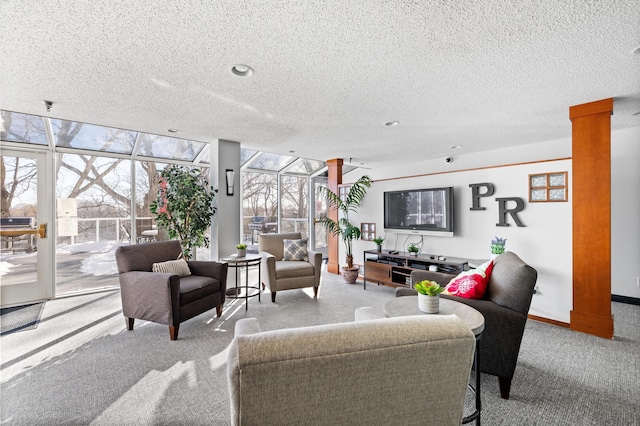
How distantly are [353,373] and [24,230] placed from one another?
16.4 feet

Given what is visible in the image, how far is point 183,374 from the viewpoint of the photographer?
2176 mm

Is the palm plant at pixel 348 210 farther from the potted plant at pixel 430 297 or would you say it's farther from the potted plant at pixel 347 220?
the potted plant at pixel 430 297

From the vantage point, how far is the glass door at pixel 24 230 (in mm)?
3670

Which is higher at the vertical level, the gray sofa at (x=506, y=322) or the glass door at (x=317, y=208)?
the glass door at (x=317, y=208)

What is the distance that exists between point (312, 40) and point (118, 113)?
2.50 metres

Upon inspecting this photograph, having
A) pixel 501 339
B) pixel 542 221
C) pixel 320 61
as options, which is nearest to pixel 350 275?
pixel 542 221

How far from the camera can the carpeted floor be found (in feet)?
9.83

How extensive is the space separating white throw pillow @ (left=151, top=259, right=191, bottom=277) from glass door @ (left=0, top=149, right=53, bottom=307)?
2066 millimetres

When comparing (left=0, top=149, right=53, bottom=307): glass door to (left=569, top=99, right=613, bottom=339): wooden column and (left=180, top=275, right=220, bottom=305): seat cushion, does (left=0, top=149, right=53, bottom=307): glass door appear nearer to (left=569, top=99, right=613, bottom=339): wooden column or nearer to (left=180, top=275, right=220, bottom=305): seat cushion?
(left=180, top=275, right=220, bottom=305): seat cushion

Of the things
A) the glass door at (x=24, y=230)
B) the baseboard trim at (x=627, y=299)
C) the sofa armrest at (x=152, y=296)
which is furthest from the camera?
the baseboard trim at (x=627, y=299)

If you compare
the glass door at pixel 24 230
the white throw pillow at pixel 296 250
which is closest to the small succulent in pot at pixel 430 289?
the white throw pillow at pixel 296 250

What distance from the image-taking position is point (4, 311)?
3.50 metres

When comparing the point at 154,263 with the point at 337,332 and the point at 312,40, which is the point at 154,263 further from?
the point at 337,332

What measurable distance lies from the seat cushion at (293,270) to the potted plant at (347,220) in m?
1.15
